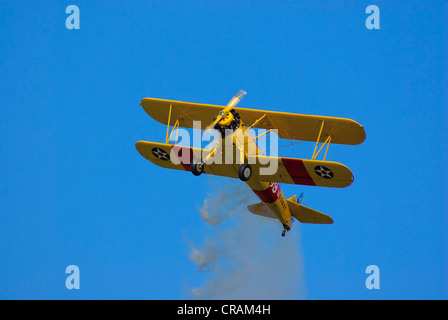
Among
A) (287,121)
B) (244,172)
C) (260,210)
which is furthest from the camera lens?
(260,210)

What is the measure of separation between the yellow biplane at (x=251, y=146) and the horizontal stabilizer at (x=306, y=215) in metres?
0.05

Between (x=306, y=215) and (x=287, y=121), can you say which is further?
(x=306, y=215)

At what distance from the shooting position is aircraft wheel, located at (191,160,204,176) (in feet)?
98.3

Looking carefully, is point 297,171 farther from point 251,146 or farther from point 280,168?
point 251,146

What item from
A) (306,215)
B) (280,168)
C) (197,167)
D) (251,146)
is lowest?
(306,215)

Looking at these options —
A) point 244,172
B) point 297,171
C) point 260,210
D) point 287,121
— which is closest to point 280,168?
point 297,171

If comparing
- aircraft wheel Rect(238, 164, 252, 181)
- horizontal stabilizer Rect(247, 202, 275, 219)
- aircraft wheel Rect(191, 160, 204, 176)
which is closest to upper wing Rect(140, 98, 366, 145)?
aircraft wheel Rect(238, 164, 252, 181)

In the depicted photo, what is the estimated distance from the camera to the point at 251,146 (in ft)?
100

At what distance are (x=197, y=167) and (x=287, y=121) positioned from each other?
347 centimetres

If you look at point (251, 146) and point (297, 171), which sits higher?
point (251, 146)

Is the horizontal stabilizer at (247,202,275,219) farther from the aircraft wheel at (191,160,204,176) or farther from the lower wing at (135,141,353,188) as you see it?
the aircraft wheel at (191,160,204,176)
